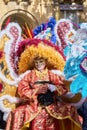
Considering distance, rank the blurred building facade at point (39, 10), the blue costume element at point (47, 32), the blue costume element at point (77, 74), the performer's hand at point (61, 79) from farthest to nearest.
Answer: the blurred building facade at point (39, 10)
the blue costume element at point (47, 32)
the performer's hand at point (61, 79)
the blue costume element at point (77, 74)

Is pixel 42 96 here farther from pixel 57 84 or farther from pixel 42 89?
pixel 57 84

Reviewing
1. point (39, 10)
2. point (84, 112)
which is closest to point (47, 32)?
point (84, 112)

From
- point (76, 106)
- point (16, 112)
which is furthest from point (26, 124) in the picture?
point (76, 106)

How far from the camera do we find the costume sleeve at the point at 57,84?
6.02m

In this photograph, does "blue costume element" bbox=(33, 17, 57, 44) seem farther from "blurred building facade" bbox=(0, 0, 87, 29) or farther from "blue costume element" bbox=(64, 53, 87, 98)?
"blurred building facade" bbox=(0, 0, 87, 29)

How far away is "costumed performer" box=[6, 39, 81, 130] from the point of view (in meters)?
6.01

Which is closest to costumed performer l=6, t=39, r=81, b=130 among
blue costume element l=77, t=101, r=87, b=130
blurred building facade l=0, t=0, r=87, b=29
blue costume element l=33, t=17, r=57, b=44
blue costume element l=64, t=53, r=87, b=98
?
blue costume element l=77, t=101, r=87, b=130

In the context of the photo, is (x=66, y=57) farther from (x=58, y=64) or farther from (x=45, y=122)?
(x=45, y=122)

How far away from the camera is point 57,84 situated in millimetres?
6086

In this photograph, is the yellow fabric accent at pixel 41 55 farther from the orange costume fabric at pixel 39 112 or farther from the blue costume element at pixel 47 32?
the blue costume element at pixel 47 32

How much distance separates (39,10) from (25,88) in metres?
11.2

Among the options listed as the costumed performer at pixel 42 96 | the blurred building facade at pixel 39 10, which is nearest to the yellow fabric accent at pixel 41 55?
the costumed performer at pixel 42 96

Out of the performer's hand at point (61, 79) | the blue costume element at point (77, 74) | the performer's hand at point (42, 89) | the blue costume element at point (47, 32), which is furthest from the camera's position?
the blue costume element at point (47, 32)

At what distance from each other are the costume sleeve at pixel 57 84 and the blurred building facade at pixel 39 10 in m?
10.3
